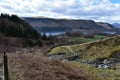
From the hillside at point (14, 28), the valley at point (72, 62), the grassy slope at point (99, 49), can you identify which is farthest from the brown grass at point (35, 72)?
the hillside at point (14, 28)

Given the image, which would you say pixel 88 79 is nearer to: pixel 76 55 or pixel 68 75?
pixel 68 75

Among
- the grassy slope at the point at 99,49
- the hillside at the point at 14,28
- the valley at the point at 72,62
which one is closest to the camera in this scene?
the valley at the point at 72,62

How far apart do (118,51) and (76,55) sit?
17.6 feet

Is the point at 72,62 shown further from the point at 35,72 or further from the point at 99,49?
the point at 35,72

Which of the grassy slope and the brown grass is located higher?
the brown grass

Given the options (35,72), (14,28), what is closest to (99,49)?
(35,72)

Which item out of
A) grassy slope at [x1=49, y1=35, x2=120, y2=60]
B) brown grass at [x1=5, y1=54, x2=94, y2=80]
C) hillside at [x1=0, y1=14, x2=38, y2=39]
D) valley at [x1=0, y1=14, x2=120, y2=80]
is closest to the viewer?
brown grass at [x1=5, y1=54, x2=94, y2=80]

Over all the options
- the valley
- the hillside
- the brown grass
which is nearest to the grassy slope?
the valley

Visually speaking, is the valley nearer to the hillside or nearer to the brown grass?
the brown grass

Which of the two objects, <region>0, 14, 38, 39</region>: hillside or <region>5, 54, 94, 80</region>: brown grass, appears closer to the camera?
<region>5, 54, 94, 80</region>: brown grass

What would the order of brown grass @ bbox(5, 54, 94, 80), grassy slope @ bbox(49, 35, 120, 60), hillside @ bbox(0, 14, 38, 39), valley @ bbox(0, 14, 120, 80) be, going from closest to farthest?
brown grass @ bbox(5, 54, 94, 80) → valley @ bbox(0, 14, 120, 80) → grassy slope @ bbox(49, 35, 120, 60) → hillside @ bbox(0, 14, 38, 39)

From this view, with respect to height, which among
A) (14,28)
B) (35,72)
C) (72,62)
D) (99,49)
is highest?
(35,72)

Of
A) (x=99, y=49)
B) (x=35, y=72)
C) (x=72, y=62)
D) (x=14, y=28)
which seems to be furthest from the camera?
(x=14, y=28)

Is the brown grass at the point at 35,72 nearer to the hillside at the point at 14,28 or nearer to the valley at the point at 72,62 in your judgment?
the valley at the point at 72,62
